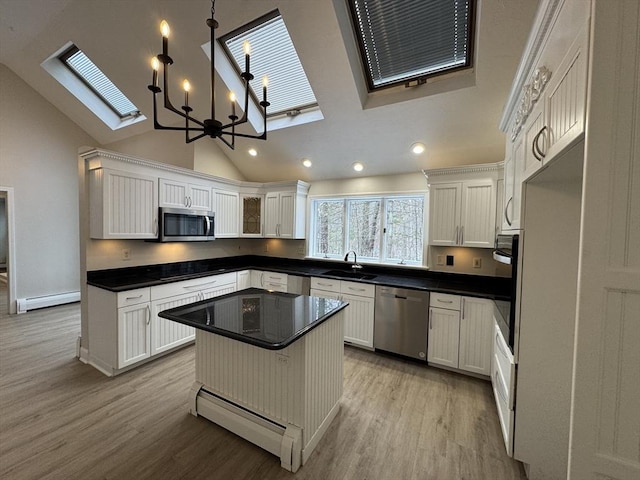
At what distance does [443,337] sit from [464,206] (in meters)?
1.48

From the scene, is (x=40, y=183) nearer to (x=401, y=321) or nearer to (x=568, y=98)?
(x=401, y=321)

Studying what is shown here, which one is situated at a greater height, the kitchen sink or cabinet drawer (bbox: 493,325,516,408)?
the kitchen sink

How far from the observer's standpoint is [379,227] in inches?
157

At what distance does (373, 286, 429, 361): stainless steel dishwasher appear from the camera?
2.99 metres

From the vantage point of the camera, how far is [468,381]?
2738 mm

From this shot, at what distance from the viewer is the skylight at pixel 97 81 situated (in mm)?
3967

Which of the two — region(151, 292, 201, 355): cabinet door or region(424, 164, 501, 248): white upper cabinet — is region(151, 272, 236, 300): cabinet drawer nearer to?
region(151, 292, 201, 355): cabinet door

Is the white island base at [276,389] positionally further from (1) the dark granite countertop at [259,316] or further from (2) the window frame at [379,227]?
(2) the window frame at [379,227]

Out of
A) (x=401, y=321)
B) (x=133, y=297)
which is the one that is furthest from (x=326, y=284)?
(x=133, y=297)

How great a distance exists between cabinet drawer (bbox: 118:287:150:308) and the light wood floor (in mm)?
738

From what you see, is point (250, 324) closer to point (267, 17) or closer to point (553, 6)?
point (553, 6)

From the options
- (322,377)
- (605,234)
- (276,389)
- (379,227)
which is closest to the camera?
(605,234)

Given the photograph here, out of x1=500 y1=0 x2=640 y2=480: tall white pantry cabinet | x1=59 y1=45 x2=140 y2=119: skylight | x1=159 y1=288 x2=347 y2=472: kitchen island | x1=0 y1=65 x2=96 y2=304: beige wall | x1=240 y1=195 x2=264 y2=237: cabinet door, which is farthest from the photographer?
x1=240 y1=195 x2=264 y2=237: cabinet door

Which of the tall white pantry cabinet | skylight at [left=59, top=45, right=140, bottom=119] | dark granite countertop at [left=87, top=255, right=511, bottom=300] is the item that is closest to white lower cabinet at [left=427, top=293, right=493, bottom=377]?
dark granite countertop at [left=87, top=255, right=511, bottom=300]
